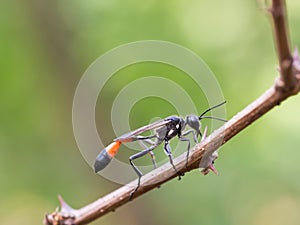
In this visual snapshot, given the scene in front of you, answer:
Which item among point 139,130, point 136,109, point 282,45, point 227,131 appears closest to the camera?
point 282,45

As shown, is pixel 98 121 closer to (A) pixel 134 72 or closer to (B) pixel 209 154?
(A) pixel 134 72

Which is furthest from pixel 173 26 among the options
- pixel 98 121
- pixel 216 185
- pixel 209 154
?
pixel 209 154

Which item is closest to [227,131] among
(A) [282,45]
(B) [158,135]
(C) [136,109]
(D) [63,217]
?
(A) [282,45]

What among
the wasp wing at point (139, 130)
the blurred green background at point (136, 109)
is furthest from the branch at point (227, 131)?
the blurred green background at point (136, 109)

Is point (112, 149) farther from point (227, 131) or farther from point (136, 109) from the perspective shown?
point (136, 109)

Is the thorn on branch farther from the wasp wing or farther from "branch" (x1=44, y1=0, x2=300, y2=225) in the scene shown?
the wasp wing
